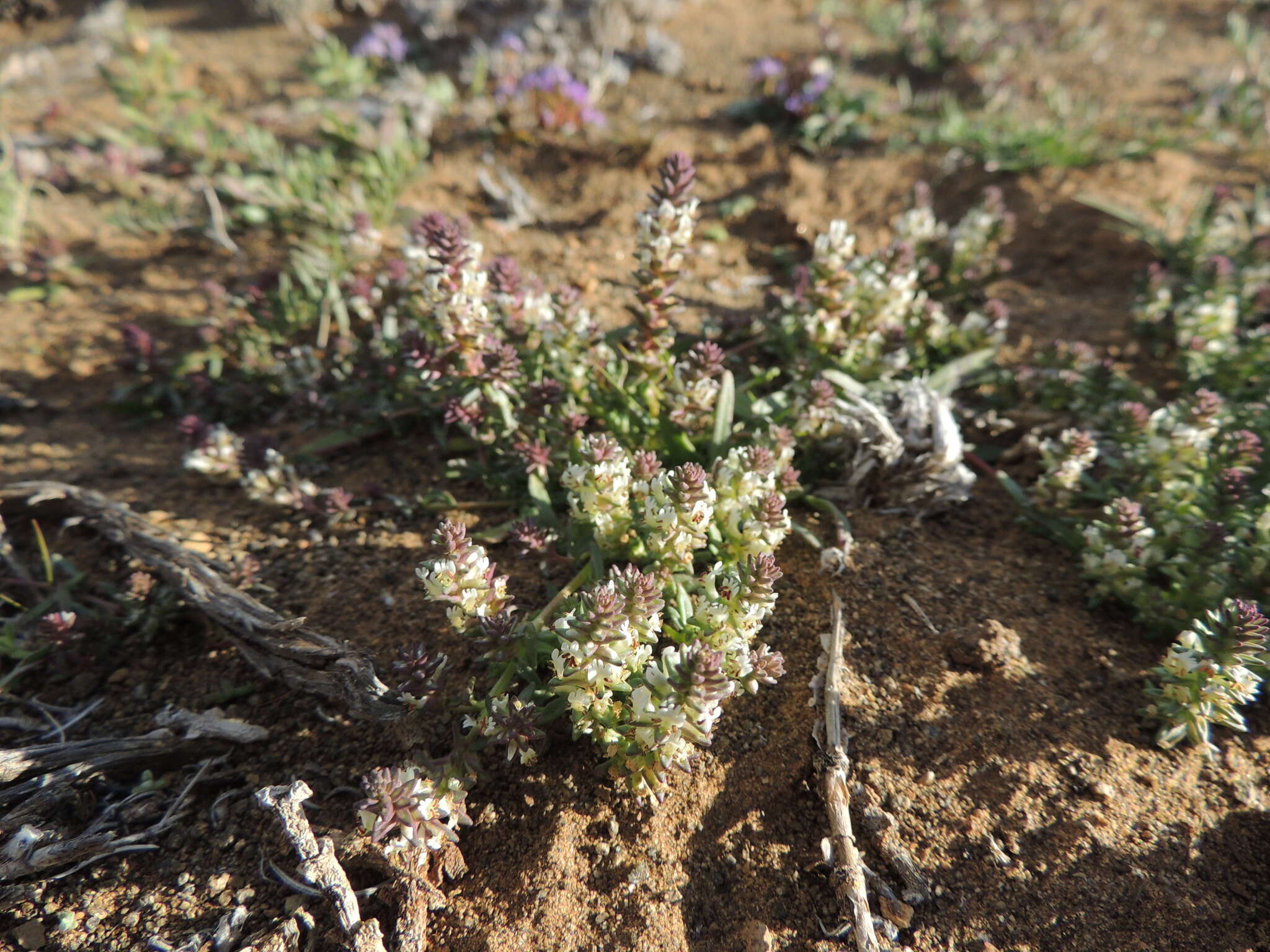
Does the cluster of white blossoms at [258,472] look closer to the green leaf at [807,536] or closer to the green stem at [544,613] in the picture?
the green stem at [544,613]

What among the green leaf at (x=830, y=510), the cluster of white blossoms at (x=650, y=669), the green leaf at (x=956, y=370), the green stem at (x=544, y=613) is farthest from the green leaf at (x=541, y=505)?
the green leaf at (x=956, y=370)

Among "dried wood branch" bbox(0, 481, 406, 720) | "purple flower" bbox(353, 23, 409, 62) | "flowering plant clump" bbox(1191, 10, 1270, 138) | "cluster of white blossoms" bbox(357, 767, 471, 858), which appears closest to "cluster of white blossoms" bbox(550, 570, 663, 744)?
"cluster of white blossoms" bbox(357, 767, 471, 858)

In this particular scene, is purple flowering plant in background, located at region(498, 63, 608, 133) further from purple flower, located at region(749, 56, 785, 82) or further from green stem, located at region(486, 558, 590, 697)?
green stem, located at region(486, 558, 590, 697)

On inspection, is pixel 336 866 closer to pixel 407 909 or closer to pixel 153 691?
pixel 407 909

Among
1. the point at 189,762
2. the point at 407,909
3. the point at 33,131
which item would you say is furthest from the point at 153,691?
the point at 33,131

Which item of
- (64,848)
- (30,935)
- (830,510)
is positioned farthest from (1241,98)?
(30,935)

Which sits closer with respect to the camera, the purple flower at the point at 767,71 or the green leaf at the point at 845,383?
the green leaf at the point at 845,383
